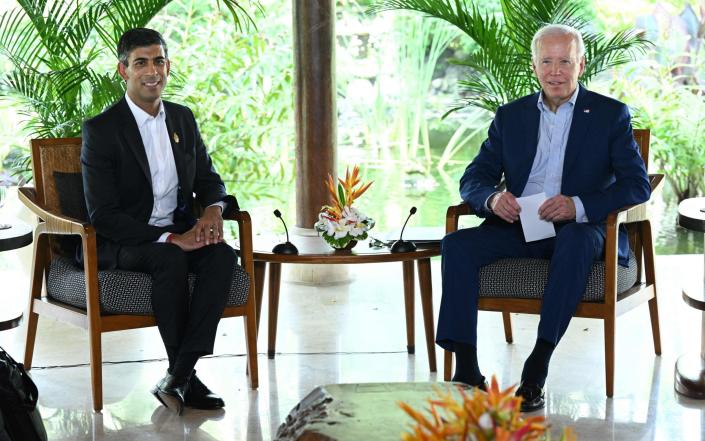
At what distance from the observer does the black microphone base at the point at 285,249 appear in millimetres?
3820

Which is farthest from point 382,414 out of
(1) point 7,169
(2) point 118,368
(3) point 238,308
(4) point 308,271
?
(1) point 7,169

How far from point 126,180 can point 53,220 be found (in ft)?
0.93

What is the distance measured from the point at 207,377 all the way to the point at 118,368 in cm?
38

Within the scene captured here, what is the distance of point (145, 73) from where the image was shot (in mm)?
3719

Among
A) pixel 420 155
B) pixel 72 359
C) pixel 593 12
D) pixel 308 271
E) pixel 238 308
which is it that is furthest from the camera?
pixel 420 155

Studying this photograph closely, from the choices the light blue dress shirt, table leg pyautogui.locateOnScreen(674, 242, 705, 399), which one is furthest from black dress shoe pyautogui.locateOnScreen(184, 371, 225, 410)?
table leg pyautogui.locateOnScreen(674, 242, 705, 399)

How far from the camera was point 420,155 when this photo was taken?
8227 millimetres

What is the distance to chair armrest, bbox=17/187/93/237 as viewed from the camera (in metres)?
3.48

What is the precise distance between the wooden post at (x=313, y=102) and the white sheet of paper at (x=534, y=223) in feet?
5.21

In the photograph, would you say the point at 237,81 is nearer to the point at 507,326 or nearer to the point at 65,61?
the point at 65,61

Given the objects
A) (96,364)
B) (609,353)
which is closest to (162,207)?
(96,364)

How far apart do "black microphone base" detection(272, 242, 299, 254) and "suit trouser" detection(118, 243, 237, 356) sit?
0.27 m

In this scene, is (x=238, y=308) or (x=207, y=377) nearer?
(x=238, y=308)

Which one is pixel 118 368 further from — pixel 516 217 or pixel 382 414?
pixel 382 414
